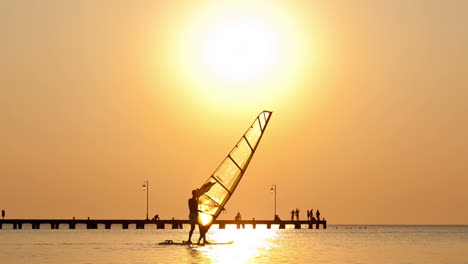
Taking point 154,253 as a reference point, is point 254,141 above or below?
above

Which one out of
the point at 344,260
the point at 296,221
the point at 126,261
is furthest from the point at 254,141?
the point at 296,221

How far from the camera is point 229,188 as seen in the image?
48.8m

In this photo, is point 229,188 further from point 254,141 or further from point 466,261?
point 466,261

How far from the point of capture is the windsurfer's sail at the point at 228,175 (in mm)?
47938

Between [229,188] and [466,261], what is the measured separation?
1221 centimetres

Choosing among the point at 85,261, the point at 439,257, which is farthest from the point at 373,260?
the point at 85,261

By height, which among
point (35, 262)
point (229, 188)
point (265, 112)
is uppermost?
point (265, 112)

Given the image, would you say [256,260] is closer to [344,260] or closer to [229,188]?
[344,260]

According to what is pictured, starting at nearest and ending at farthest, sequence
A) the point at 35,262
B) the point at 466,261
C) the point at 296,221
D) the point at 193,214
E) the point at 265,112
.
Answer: the point at 35,262 → the point at 466,261 → the point at 193,214 → the point at 265,112 → the point at 296,221

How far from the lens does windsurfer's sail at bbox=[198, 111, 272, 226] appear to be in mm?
47938

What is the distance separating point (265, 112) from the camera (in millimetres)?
48594

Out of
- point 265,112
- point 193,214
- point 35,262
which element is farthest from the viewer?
point 265,112

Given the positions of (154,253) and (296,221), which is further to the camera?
(296,221)

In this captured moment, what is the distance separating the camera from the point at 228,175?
48969mm
